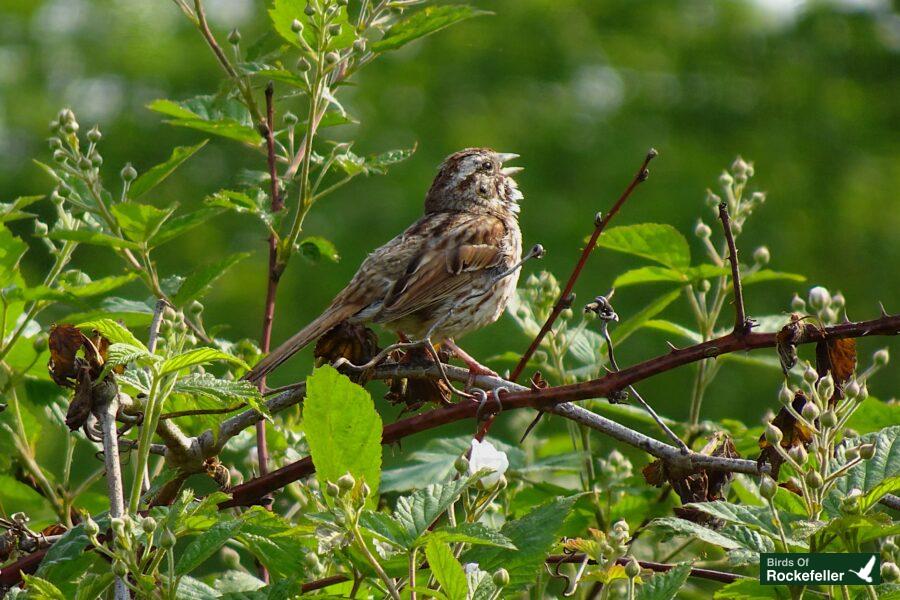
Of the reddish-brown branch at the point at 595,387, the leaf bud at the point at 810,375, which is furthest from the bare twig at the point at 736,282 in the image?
the leaf bud at the point at 810,375

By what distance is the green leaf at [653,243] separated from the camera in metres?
2.90

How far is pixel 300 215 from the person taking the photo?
2838 millimetres

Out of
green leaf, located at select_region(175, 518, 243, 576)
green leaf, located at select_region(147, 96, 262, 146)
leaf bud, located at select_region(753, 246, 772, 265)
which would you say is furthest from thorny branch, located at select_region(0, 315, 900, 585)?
leaf bud, located at select_region(753, 246, 772, 265)

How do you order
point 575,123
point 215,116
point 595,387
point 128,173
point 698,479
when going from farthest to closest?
point 575,123 → point 215,116 → point 128,173 → point 698,479 → point 595,387

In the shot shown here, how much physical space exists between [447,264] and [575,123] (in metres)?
11.7

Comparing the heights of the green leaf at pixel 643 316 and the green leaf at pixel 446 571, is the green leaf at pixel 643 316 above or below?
above

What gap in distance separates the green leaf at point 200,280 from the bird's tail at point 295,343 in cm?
22

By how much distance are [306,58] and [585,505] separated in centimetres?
118

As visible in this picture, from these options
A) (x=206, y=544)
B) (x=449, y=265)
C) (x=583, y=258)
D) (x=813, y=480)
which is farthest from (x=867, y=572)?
(x=449, y=265)

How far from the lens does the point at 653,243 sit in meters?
2.92

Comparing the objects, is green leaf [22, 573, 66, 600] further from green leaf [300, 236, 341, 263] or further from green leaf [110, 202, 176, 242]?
green leaf [300, 236, 341, 263]

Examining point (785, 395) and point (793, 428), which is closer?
point (785, 395)

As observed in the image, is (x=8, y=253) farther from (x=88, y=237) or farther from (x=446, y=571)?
(x=446, y=571)

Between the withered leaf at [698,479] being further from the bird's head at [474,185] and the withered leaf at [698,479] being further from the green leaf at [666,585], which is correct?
the bird's head at [474,185]
